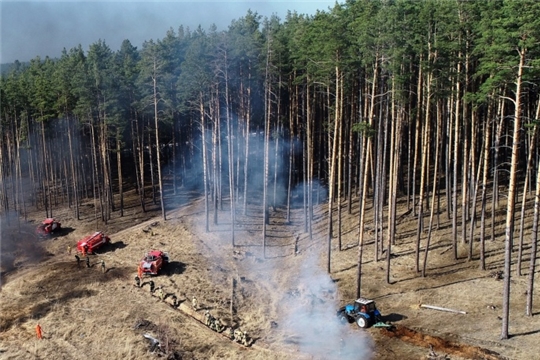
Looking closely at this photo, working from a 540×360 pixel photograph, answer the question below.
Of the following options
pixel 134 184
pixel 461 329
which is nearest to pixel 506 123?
pixel 461 329

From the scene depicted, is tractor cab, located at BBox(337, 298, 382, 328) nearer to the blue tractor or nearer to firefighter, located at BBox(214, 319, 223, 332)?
the blue tractor

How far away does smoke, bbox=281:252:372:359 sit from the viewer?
69.4 feet

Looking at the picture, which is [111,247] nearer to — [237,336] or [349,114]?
[237,336]

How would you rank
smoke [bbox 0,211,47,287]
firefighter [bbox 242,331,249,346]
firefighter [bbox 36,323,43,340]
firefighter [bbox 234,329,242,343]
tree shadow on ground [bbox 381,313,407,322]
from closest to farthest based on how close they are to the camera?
firefighter [bbox 242,331,249,346] → firefighter [bbox 234,329,242,343] → tree shadow on ground [bbox 381,313,407,322] → firefighter [bbox 36,323,43,340] → smoke [bbox 0,211,47,287]

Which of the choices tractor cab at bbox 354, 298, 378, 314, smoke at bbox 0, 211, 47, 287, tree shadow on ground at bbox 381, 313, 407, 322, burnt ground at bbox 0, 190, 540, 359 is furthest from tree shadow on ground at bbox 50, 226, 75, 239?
tree shadow on ground at bbox 381, 313, 407, 322

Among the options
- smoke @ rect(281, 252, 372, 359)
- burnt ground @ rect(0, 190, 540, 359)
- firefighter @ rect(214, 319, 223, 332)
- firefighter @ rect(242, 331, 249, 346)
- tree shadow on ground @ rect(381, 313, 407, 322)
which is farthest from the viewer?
firefighter @ rect(214, 319, 223, 332)

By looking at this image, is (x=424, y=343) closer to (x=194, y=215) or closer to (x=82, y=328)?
(x=82, y=328)

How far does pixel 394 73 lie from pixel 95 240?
26185 mm

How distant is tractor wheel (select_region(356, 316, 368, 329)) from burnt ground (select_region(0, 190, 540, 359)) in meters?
0.44

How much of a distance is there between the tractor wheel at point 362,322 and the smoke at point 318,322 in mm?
330

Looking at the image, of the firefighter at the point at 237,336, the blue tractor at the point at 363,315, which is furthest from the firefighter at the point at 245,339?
the blue tractor at the point at 363,315

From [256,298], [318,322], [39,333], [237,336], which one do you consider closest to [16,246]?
[39,333]

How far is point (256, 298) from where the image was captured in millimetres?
28859

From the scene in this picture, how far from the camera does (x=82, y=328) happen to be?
2564cm
